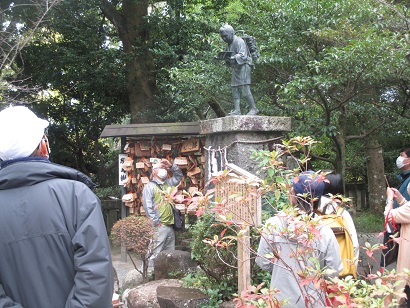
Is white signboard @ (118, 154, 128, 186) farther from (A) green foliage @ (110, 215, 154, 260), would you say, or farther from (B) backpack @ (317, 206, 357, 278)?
(B) backpack @ (317, 206, 357, 278)

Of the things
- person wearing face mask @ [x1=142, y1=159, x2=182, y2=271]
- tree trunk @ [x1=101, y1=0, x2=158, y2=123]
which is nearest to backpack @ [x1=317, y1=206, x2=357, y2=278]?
person wearing face mask @ [x1=142, y1=159, x2=182, y2=271]

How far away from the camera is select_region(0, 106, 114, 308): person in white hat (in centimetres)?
198

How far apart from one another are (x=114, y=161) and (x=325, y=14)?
942 centimetres

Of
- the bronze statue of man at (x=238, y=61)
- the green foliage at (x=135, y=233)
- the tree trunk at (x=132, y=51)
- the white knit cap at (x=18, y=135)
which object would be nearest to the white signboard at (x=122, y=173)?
the tree trunk at (x=132, y=51)

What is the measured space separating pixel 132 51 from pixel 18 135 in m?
10.3

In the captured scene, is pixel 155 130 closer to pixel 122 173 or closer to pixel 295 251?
pixel 122 173

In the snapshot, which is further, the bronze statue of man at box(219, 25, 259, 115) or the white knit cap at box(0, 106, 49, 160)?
the bronze statue of man at box(219, 25, 259, 115)

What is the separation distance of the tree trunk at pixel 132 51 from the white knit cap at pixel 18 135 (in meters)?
9.94

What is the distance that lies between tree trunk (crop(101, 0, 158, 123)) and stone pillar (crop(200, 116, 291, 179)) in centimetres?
588

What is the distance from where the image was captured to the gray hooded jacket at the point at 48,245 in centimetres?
198

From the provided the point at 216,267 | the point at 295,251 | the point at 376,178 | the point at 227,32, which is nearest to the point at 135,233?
the point at 216,267

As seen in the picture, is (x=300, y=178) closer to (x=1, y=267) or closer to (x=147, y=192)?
(x=1, y=267)

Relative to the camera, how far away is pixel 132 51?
12055mm

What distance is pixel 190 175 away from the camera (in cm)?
902
